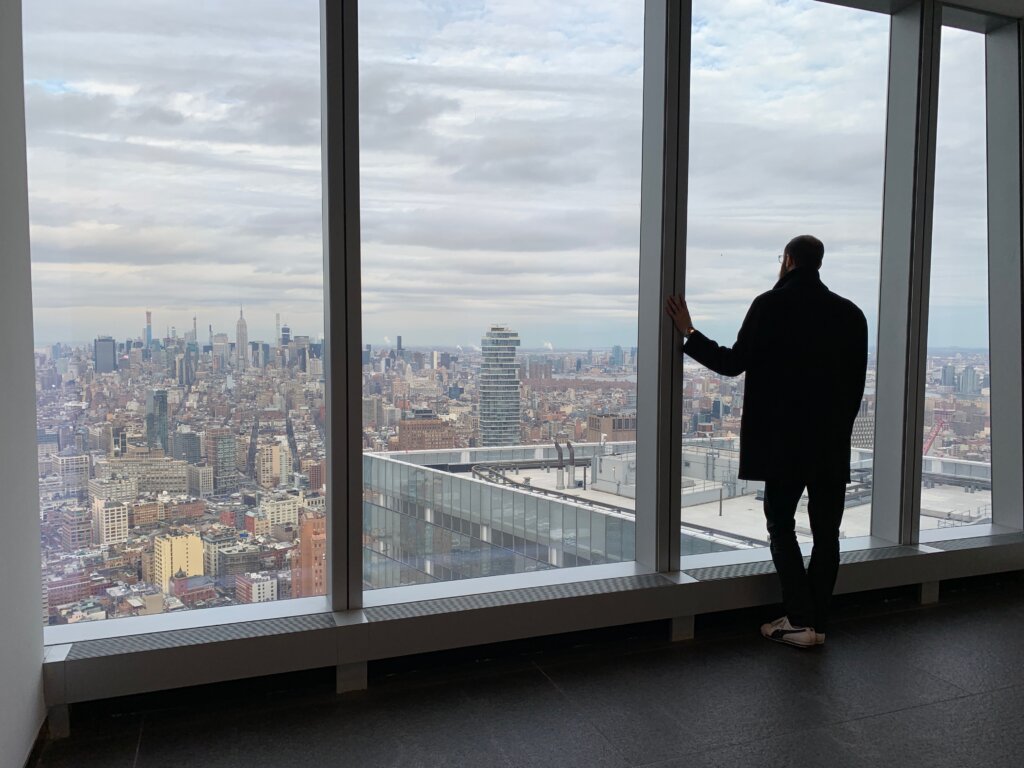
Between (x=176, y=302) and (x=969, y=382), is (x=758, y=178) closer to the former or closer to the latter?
(x=969, y=382)

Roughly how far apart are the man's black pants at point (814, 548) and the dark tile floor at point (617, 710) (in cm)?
18

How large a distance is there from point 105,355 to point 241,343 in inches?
16.5

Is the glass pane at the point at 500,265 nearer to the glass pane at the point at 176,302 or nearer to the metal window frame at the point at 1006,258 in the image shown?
the glass pane at the point at 176,302

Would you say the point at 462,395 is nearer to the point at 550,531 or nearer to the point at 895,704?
the point at 550,531

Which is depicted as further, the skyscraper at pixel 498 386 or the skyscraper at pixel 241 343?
the skyscraper at pixel 498 386

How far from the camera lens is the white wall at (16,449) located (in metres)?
2.03

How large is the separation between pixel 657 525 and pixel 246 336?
1805mm

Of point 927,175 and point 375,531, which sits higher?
point 927,175

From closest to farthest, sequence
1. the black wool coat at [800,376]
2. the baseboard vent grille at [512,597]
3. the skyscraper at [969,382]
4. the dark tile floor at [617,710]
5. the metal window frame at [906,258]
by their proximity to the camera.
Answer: the dark tile floor at [617,710] < the baseboard vent grille at [512,597] < the black wool coat at [800,376] < the metal window frame at [906,258] < the skyscraper at [969,382]

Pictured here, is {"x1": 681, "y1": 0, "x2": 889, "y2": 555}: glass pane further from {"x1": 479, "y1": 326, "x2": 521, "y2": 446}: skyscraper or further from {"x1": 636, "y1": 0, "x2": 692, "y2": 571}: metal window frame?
{"x1": 479, "y1": 326, "x2": 521, "y2": 446}: skyscraper

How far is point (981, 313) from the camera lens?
4047 millimetres

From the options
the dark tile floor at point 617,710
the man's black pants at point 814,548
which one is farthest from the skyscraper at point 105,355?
the man's black pants at point 814,548

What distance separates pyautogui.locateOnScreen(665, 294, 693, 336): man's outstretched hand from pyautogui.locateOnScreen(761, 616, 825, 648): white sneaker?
4.08 ft

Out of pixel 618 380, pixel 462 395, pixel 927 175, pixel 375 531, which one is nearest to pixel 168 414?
pixel 375 531
